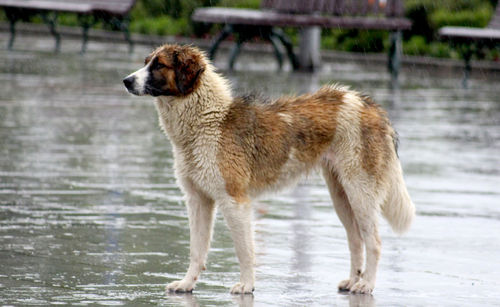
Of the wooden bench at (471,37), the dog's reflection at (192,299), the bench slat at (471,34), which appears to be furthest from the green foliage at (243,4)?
the dog's reflection at (192,299)

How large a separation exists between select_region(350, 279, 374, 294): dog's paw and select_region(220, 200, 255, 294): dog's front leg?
64 cm

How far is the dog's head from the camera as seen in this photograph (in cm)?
687

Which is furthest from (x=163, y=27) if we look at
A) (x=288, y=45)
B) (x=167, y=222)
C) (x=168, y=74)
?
(x=168, y=74)

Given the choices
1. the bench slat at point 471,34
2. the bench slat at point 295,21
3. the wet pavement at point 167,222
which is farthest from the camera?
the bench slat at point 295,21

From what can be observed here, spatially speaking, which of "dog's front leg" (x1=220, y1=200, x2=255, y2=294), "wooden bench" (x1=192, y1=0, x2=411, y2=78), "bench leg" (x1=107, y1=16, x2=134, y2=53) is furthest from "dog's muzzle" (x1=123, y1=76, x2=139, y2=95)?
"bench leg" (x1=107, y1=16, x2=134, y2=53)

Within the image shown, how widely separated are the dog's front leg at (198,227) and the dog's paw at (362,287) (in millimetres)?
935

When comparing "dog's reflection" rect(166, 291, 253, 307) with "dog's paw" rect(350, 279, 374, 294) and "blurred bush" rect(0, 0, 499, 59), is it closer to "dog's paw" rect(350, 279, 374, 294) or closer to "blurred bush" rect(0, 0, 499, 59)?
"dog's paw" rect(350, 279, 374, 294)

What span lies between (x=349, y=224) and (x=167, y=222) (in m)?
2.13

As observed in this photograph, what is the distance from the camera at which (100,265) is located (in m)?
7.52

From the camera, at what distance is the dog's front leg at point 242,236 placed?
270 inches

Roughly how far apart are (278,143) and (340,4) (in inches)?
708

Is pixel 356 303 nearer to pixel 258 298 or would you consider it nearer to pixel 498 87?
pixel 258 298

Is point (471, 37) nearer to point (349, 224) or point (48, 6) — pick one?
point (48, 6)

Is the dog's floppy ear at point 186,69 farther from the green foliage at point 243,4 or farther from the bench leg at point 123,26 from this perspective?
the green foliage at point 243,4
